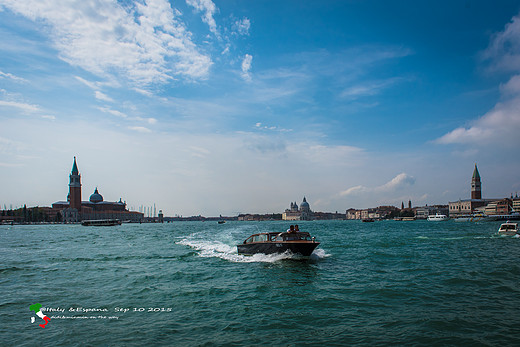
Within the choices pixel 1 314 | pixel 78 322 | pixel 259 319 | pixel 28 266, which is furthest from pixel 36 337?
pixel 28 266

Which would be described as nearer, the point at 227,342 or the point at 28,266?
the point at 227,342

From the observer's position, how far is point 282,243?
2294 centimetres

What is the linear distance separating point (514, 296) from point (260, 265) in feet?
42.5

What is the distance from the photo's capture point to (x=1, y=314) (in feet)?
37.7

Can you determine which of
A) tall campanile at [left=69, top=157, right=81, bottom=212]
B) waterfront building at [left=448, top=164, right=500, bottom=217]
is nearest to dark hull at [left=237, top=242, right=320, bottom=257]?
tall campanile at [left=69, top=157, right=81, bottom=212]

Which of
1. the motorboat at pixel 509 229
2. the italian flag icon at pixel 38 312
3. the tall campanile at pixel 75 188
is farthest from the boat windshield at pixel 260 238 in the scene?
the tall campanile at pixel 75 188

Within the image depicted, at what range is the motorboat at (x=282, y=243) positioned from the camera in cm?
2245

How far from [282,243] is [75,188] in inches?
7220

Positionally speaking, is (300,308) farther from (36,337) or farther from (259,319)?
(36,337)

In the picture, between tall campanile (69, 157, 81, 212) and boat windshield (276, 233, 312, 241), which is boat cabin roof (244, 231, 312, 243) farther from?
tall campanile (69, 157, 81, 212)

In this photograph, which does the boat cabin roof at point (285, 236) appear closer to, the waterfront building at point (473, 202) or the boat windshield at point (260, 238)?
the boat windshield at point (260, 238)

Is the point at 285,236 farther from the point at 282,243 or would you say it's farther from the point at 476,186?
the point at 476,186

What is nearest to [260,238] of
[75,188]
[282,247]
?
[282,247]

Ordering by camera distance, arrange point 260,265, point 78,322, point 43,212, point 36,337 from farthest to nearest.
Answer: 1. point 43,212
2. point 260,265
3. point 78,322
4. point 36,337
